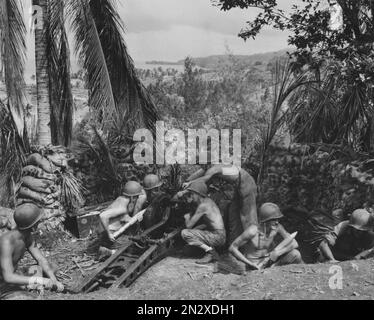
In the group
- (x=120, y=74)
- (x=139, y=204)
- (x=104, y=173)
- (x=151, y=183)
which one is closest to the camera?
(x=139, y=204)

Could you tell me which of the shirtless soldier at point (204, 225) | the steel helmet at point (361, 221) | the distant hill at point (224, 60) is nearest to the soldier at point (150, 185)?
the shirtless soldier at point (204, 225)

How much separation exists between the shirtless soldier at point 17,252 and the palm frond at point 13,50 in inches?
100

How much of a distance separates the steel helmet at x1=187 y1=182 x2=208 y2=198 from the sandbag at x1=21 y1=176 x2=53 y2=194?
7.27 feet

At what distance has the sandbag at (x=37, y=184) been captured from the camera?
314 inches

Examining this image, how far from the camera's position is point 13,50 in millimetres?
7652

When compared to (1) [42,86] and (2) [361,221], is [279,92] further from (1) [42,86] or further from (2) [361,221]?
(1) [42,86]

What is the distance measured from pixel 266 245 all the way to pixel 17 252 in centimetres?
281

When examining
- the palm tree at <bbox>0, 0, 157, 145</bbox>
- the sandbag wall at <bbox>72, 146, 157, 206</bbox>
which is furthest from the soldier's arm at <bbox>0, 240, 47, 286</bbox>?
the sandbag wall at <bbox>72, 146, 157, 206</bbox>

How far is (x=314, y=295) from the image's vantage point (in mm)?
5488

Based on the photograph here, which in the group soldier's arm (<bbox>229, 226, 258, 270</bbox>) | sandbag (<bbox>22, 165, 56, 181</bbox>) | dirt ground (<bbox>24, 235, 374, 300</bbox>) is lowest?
dirt ground (<bbox>24, 235, 374, 300</bbox>)

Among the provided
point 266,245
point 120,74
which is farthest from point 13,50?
point 266,245

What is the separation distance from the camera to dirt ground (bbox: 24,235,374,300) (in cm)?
556

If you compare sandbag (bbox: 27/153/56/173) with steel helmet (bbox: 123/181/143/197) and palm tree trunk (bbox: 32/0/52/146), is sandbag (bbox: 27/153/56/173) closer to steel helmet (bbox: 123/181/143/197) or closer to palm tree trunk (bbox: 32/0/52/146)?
palm tree trunk (bbox: 32/0/52/146)
